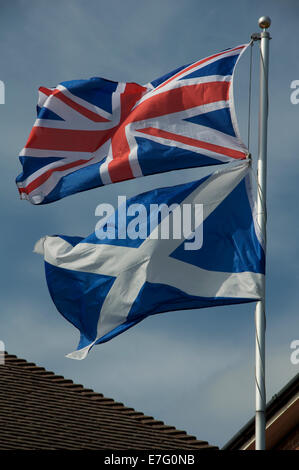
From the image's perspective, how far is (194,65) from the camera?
10977mm

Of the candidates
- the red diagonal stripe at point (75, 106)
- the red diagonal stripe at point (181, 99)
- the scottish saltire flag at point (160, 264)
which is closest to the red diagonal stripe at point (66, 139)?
the red diagonal stripe at point (75, 106)

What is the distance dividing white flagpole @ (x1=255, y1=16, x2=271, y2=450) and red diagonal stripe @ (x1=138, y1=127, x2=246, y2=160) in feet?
1.12

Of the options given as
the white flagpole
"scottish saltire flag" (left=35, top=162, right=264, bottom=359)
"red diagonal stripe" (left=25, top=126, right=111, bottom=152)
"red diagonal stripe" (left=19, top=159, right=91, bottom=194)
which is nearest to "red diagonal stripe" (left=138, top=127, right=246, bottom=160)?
"scottish saltire flag" (left=35, top=162, right=264, bottom=359)

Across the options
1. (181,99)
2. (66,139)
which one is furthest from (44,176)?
(181,99)

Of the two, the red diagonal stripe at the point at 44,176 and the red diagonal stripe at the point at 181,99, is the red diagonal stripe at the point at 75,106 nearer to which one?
the red diagonal stripe at the point at 181,99

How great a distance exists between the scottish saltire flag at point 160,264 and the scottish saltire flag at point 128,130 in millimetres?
362

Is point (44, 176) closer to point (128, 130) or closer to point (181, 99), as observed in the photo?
point (128, 130)

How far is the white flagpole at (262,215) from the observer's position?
9.19m

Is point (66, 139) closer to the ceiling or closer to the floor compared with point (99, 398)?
closer to the ceiling

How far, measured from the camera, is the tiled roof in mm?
12539

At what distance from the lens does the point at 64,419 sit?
13.3 m

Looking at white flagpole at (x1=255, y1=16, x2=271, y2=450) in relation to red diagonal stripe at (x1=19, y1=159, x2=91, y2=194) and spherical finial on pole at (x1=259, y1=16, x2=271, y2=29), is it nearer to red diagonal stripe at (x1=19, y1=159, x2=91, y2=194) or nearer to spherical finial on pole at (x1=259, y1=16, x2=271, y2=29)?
spherical finial on pole at (x1=259, y1=16, x2=271, y2=29)

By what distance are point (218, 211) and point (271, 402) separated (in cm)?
299

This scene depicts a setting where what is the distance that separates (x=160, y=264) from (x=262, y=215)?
1198mm
